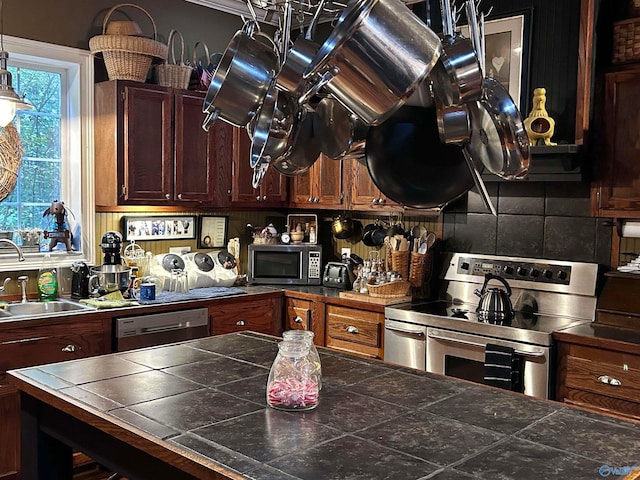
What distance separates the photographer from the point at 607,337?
326 cm

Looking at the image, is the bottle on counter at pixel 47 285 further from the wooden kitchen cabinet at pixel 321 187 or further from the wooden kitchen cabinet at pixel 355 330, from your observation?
the wooden kitchen cabinet at pixel 321 187

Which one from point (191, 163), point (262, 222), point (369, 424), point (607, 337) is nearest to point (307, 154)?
point (369, 424)

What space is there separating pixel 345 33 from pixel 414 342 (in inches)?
109

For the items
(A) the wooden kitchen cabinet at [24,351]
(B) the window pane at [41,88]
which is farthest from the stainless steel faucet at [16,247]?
(B) the window pane at [41,88]

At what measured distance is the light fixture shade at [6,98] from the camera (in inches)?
126

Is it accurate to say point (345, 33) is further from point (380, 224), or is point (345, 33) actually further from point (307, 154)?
point (380, 224)

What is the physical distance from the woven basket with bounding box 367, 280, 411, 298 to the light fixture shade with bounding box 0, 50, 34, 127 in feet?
7.12

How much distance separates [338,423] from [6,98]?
2.33 metres

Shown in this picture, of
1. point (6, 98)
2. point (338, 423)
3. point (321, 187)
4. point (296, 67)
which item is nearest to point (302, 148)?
point (296, 67)

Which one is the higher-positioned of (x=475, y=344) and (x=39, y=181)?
(x=39, y=181)

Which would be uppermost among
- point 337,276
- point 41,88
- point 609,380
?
point 41,88

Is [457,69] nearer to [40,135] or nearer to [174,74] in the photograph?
[174,74]

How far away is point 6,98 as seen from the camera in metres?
3.18

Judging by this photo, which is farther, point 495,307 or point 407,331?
point 407,331
